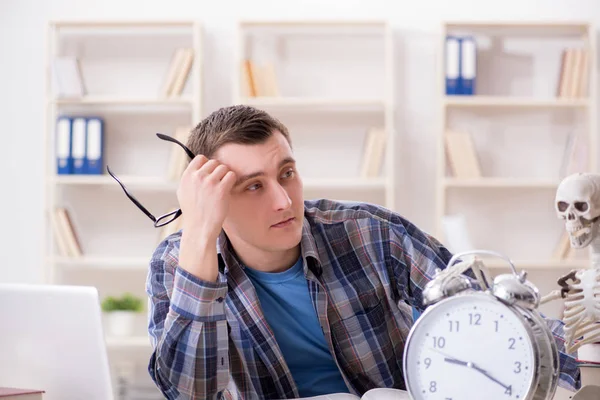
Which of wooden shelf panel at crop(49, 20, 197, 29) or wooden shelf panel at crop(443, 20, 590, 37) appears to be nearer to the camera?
wooden shelf panel at crop(443, 20, 590, 37)

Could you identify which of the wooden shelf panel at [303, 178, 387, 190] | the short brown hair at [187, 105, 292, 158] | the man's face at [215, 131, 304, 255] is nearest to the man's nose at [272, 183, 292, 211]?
the man's face at [215, 131, 304, 255]

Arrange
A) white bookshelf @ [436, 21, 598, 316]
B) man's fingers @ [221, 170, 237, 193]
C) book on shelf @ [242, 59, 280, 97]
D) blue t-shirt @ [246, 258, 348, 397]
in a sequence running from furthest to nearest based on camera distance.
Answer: white bookshelf @ [436, 21, 598, 316]
book on shelf @ [242, 59, 280, 97]
blue t-shirt @ [246, 258, 348, 397]
man's fingers @ [221, 170, 237, 193]

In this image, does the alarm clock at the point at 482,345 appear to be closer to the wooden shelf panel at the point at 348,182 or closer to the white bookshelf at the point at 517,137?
the wooden shelf panel at the point at 348,182

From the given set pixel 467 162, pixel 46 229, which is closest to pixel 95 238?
pixel 46 229

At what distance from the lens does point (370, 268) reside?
1.55 metres

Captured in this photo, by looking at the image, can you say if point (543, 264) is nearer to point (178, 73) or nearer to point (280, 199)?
point (178, 73)

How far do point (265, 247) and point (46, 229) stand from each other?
3.04 meters

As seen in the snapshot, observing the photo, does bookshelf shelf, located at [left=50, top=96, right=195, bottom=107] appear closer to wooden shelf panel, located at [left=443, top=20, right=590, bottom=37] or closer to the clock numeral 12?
wooden shelf panel, located at [left=443, top=20, right=590, bottom=37]

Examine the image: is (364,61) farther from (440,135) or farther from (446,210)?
(446,210)

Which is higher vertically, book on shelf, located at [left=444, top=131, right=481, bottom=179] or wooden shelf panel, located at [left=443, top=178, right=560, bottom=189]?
book on shelf, located at [left=444, top=131, right=481, bottom=179]

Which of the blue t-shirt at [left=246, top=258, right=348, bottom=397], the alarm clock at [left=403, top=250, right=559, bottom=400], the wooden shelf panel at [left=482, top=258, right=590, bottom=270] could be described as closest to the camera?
the alarm clock at [left=403, top=250, right=559, bottom=400]

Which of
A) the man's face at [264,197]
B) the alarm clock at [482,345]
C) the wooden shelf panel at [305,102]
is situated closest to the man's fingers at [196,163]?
the man's face at [264,197]

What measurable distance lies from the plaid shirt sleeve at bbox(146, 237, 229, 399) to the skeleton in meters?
0.51

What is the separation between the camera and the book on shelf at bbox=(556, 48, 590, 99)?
4027 mm
